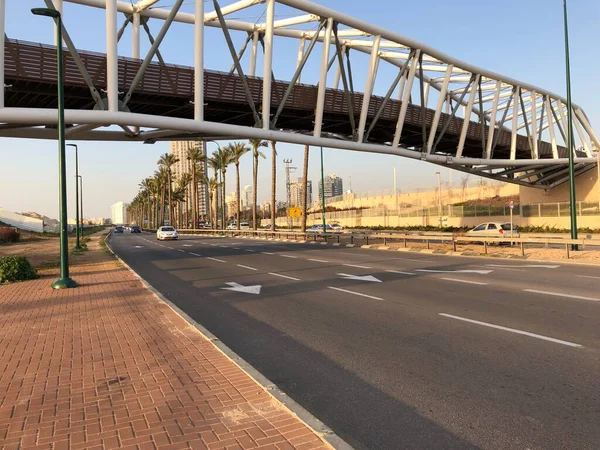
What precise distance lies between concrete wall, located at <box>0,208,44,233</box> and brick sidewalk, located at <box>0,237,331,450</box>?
8589 cm

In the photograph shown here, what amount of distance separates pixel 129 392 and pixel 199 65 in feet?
60.2

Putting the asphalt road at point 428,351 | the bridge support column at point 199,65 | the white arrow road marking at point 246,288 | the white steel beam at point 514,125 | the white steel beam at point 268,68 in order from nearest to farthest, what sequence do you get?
the asphalt road at point 428,351, the white arrow road marking at point 246,288, the bridge support column at point 199,65, the white steel beam at point 268,68, the white steel beam at point 514,125

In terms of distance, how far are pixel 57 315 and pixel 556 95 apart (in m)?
52.2

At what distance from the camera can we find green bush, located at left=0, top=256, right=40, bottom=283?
618 inches

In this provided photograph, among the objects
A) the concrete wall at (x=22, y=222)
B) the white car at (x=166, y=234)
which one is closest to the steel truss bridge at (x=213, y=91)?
the white car at (x=166, y=234)

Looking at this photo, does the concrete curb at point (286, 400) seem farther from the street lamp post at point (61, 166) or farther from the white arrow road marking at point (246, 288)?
the street lamp post at point (61, 166)

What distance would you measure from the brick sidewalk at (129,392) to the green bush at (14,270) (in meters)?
7.77

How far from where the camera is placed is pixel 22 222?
8519 cm

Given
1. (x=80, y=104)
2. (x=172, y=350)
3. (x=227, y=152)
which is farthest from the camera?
(x=227, y=152)

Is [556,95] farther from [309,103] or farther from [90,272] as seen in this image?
[90,272]

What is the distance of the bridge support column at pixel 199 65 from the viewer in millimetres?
20922

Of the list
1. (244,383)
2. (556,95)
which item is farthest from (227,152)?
(244,383)

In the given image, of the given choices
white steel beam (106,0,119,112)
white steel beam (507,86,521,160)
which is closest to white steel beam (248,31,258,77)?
white steel beam (106,0,119,112)

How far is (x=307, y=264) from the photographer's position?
20.3 m
